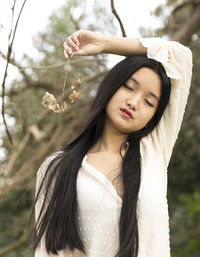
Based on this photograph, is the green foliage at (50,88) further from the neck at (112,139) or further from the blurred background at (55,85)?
the neck at (112,139)

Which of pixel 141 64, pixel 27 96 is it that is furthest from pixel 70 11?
pixel 141 64

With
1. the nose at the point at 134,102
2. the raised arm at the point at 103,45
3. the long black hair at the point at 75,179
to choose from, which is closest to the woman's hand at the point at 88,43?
the raised arm at the point at 103,45

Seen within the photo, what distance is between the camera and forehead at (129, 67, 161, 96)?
175 centimetres

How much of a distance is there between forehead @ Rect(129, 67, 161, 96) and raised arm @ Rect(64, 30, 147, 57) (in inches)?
4.6

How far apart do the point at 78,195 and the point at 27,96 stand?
2443 mm

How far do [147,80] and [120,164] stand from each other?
339 millimetres

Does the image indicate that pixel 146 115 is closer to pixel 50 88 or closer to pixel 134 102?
pixel 134 102

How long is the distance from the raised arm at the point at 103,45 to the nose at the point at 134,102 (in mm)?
223

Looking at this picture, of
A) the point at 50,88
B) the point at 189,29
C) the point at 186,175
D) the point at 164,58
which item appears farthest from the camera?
the point at 186,175

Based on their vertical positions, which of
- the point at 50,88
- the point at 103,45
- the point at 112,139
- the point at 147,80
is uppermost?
the point at 103,45

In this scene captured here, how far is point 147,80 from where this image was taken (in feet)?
5.74

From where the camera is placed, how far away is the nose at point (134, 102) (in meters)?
1.71

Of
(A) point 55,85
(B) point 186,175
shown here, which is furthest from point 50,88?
(B) point 186,175

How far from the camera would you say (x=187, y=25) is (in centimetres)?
310
